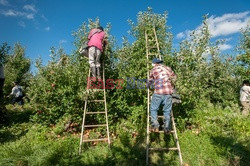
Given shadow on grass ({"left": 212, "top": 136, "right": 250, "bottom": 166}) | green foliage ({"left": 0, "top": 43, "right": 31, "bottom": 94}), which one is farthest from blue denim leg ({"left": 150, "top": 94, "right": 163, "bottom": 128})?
green foliage ({"left": 0, "top": 43, "right": 31, "bottom": 94})

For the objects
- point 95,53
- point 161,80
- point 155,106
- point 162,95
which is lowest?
point 155,106

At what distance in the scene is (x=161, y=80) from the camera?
5.86m

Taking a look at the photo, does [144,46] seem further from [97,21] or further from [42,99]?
[42,99]

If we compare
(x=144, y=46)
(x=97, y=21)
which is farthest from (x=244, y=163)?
(x=97, y=21)

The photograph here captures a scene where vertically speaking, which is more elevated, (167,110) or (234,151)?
(167,110)

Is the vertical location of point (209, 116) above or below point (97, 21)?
below

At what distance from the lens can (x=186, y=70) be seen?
759 centimetres

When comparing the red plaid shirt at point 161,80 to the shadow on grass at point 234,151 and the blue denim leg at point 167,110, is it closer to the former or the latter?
the blue denim leg at point 167,110

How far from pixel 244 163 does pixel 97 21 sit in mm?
7380

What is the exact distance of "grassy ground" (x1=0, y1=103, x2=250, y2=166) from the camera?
16.2 feet

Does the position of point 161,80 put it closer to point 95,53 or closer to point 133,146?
point 133,146

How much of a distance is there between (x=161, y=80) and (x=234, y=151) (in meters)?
2.68

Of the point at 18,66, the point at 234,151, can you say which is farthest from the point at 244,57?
the point at 18,66

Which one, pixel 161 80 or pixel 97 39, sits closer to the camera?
pixel 161 80
